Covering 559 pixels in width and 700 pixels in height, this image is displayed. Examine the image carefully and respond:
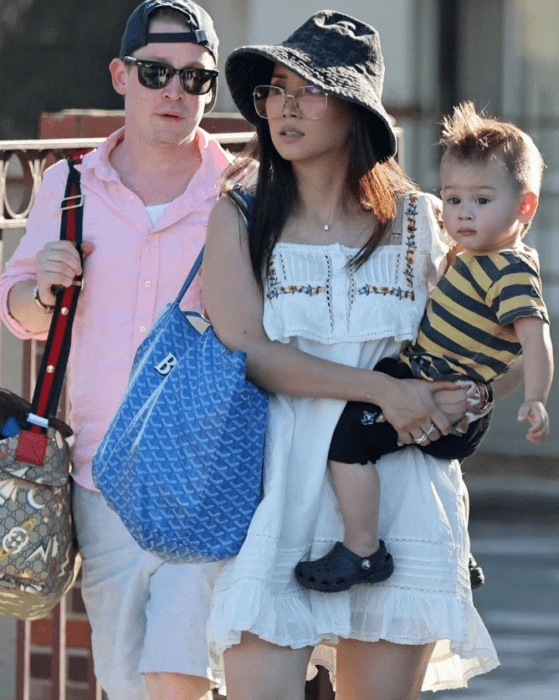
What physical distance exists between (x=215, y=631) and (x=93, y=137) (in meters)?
2.11

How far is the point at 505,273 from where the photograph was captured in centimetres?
328

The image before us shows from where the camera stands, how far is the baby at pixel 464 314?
3.28m

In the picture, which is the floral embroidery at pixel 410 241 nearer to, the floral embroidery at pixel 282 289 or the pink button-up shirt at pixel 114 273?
the floral embroidery at pixel 282 289

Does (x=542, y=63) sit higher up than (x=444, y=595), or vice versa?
(x=542, y=63)

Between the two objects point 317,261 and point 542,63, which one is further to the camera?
point 542,63

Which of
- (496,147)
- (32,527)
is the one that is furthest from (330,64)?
(32,527)

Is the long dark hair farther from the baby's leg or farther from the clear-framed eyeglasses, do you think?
the baby's leg

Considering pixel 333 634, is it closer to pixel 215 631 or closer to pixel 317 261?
pixel 215 631

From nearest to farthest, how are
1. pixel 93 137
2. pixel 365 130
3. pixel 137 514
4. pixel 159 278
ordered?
pixel 137 514, pixel 365 130, pixel 159 278, pixel 93 137

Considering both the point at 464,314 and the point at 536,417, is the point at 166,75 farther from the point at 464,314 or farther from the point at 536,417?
the point at 536,417

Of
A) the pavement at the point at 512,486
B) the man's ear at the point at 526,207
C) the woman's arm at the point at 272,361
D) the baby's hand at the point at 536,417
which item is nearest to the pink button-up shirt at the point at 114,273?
the woman's arm at the point at 272,361

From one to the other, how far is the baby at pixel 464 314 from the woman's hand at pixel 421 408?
0.01 m

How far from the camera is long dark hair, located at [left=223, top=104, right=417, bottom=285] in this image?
11.1 feet

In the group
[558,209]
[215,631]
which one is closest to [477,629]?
[215,631]
